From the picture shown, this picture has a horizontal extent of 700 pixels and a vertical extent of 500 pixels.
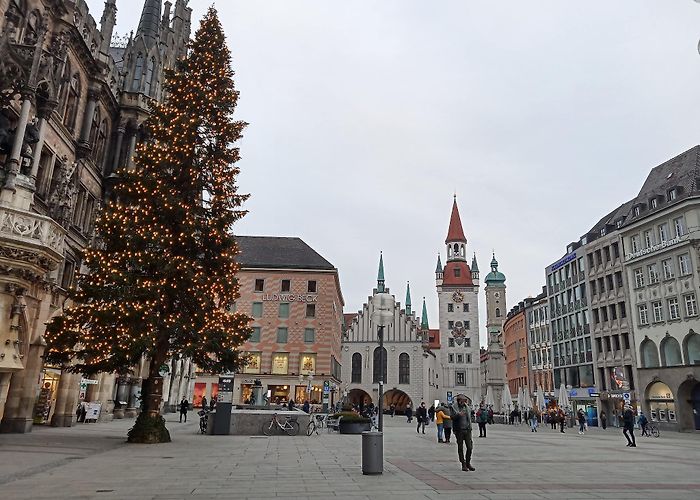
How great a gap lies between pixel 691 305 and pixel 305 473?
132 ft

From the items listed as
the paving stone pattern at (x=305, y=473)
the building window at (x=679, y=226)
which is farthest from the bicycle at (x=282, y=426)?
the building window at (x=679, y=226)

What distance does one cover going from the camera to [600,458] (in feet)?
54.7

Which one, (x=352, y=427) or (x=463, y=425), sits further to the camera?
(x=352, y=427)

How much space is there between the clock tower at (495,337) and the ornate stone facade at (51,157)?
258 feet

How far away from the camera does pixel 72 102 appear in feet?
78.7

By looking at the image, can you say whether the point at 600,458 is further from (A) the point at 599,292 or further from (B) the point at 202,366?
(A) the point at 599,292

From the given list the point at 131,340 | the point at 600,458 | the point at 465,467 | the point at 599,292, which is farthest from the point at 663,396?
the point at 131,340

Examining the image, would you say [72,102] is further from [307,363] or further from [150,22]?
[307,363]

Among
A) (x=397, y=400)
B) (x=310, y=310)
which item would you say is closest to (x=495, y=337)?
(x=397, y=400)

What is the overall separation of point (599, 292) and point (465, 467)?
45.9 m

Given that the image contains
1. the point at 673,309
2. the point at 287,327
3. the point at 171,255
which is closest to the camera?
the point at 171,255

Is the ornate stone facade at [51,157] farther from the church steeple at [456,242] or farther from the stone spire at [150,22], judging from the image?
the church steeple at [456,242]

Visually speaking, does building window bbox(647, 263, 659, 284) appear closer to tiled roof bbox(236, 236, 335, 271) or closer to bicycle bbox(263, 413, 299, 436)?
tiled roof bbox(236, 236, 335, 271)

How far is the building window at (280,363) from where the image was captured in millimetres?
58688
